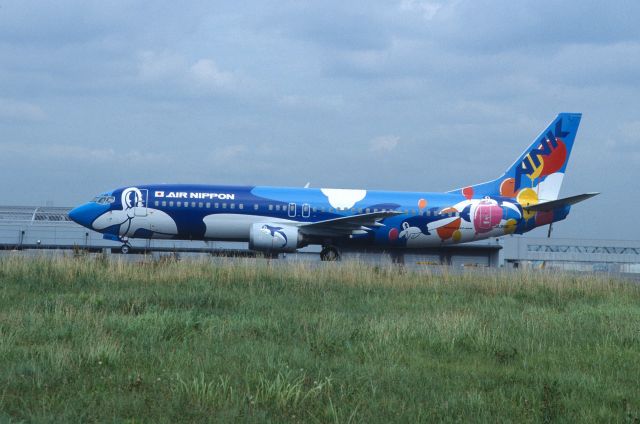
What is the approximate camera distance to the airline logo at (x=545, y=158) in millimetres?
33875

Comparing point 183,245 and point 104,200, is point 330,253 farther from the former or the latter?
point 183,245

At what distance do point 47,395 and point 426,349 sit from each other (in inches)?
168

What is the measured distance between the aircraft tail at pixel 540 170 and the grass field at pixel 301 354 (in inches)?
725

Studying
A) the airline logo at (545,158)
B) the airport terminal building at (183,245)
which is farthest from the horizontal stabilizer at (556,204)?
the airport terminal building at (183,245)

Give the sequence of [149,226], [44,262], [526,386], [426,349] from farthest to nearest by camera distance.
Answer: [149,226], [44,262], [426,349], [526,386]

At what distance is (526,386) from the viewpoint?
6961 mm

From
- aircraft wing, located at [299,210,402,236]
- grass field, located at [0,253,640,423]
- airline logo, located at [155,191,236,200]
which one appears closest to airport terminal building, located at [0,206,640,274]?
aircraft wing, located at [299,210,402,236]

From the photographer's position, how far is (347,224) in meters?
30.8

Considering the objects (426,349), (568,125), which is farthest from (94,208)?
(426,349)

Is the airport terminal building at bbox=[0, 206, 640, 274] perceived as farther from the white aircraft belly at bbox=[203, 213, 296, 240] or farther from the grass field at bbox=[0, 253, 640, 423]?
the grass field at bbox=[0, 253, 640, 423]

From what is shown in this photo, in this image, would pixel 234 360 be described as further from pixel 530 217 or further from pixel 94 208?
pixel 530 217

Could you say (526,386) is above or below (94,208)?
below

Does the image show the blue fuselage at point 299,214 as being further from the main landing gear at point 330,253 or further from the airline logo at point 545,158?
the airline logo at point 545,158

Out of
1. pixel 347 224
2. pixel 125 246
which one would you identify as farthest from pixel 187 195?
pixel 347 224
